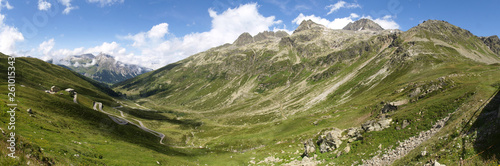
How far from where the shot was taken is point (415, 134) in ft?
94.4

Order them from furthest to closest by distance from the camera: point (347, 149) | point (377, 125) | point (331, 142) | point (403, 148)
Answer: point (331, 142), point (377, 125), point (347, 149), point (403, 148)

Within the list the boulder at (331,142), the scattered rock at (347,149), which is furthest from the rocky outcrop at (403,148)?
the boulder at (331,142)

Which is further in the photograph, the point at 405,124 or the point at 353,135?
the point at 353,135

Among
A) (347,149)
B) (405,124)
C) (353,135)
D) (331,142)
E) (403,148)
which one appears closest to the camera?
(403,148)

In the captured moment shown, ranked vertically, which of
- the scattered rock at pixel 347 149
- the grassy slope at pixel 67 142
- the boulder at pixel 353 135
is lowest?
the scattered rock at pixel 347 149

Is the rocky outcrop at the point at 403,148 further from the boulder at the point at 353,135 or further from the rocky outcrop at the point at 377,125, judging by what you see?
the boulder at the point at 353,135

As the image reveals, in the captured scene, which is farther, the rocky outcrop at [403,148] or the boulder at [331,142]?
the boulder at [331,142]

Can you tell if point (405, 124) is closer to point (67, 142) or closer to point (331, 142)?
point (331, 142)

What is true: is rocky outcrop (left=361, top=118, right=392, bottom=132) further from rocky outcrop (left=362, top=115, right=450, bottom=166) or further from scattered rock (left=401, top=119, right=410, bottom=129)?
rocky outcrop (left=362, top=115, right=450, bottom=166)

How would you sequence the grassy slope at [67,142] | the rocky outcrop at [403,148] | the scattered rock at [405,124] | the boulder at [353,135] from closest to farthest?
the grassy slope at [67,142], the rocky outcrop at [403,148], the scattered rock at [405,124], the boulder at [353,135]

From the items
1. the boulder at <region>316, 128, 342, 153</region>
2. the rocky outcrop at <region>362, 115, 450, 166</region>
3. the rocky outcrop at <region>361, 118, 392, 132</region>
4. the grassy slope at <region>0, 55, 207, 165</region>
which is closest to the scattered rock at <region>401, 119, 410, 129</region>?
the rocky outcrop at <region>361, 118, 392, 132</region>

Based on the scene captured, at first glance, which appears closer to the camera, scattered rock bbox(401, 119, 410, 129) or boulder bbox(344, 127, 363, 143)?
scattered rock bbox(401, 119, 410, 129)

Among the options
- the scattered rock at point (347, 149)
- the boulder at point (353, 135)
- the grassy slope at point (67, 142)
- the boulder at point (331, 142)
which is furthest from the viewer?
the boulder at point (331, 142)

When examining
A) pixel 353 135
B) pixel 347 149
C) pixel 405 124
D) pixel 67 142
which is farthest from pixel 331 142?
pixel 67 142
